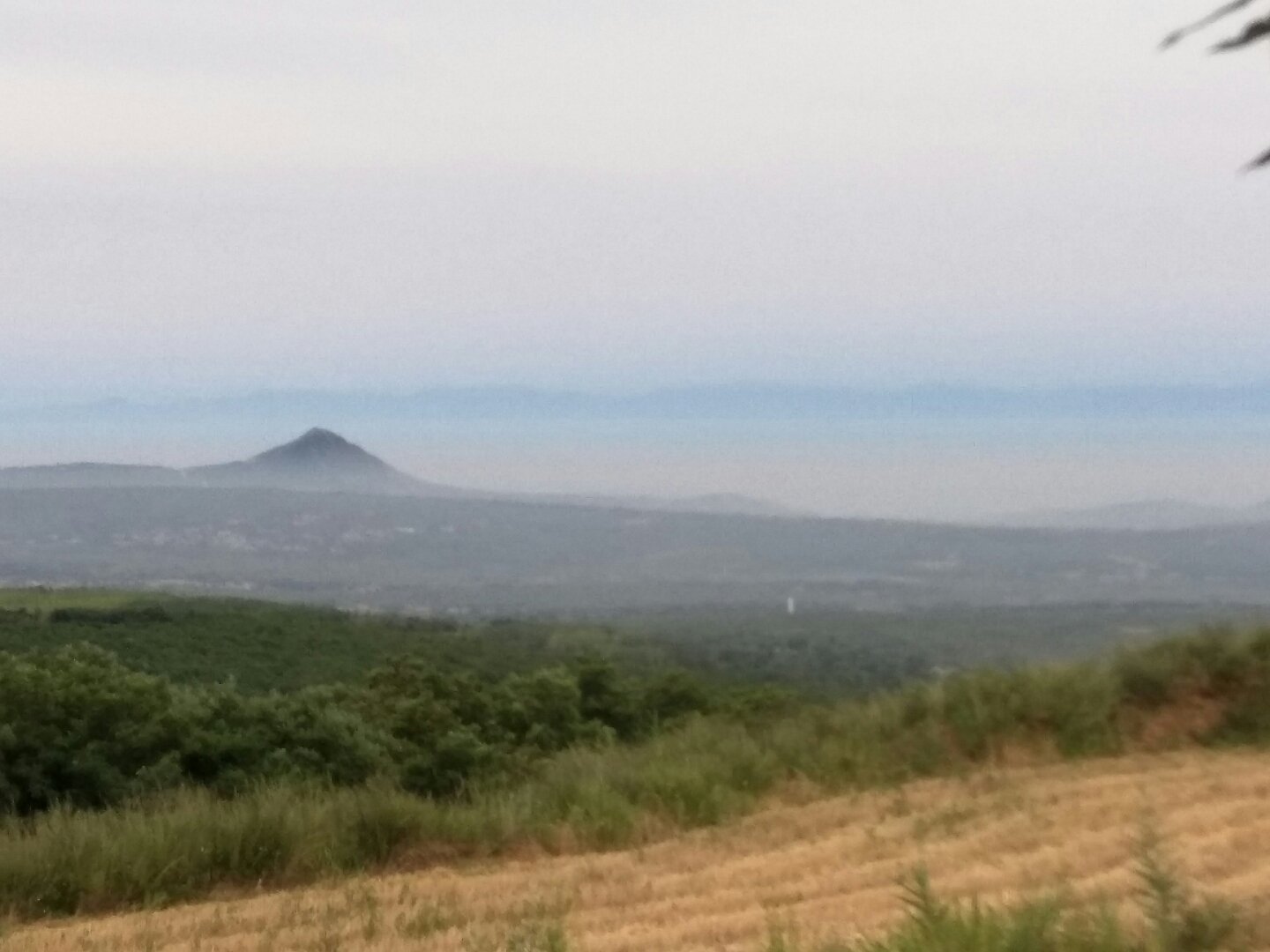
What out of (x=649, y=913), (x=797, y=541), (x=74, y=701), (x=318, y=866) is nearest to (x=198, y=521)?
(x=797, y=541)

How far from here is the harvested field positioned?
6.11 meters

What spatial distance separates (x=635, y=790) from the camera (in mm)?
9258

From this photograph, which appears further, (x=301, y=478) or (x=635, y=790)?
(x=301, y=478)

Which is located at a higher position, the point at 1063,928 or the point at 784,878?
the point at 1063,928

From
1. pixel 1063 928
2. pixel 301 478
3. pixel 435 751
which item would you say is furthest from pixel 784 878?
pixel 301 478

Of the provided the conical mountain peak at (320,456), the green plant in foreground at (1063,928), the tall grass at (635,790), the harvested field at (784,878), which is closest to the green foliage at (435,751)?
the tall grass at (635,790)

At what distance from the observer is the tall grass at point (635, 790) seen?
25.3ft

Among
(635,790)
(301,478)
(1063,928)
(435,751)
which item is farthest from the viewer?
(301,478)

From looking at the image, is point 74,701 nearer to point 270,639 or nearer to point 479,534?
point 270,639

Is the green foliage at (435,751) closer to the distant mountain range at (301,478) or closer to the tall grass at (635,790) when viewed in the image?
the tall grass at (635,790)

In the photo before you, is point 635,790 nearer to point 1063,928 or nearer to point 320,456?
point 1063,928

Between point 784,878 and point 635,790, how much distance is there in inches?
88.2

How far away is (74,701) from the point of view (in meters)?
9.56

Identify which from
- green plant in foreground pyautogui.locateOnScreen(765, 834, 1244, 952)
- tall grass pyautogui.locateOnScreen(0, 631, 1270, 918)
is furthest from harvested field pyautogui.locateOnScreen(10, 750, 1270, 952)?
green plant in foreground pyautogui.locateOnScreen(765, 834, 1244, 952)
